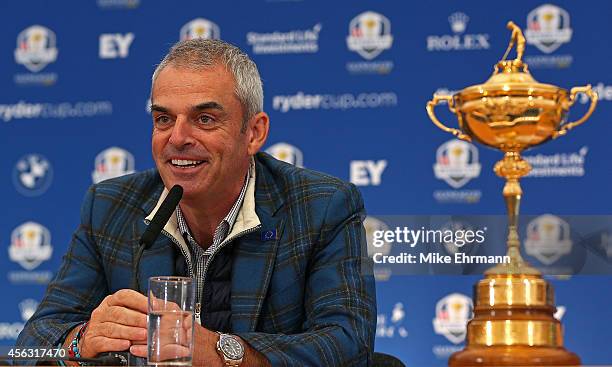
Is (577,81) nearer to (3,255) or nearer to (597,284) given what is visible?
(597,284)

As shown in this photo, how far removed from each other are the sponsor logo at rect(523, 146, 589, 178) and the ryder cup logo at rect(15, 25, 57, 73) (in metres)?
2.30

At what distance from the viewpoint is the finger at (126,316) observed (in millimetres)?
1895

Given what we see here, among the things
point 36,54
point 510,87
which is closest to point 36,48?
point 36,54

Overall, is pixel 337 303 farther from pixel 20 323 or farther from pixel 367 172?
pixel 20 323

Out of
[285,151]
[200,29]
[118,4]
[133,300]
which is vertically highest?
[118,4]

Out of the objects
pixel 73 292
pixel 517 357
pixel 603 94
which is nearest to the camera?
pixel 517 357

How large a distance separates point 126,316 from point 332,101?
8.77 ft

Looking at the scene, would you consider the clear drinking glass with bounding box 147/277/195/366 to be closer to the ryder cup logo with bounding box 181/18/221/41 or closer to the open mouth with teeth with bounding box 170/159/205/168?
the open mouth with teeth with bounding box 170/159/205/168

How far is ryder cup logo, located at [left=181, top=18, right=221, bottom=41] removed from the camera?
4629mm

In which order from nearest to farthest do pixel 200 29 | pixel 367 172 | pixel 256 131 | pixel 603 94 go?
pixel 256 131 → pixel 603 94 → pixel 367 172 → pixel 200 29

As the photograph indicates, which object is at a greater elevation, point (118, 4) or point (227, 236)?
point (118, 4)

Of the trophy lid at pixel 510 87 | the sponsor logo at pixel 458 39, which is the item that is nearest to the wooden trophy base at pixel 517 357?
the trophy lid at pixel 510 87

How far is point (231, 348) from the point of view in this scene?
192 centimetres

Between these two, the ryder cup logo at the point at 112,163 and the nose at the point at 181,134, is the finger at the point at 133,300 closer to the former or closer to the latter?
the nose at the point at 181,134
